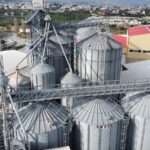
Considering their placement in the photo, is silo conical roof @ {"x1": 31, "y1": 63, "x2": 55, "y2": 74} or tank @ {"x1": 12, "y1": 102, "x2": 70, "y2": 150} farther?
silo conical roof @ {"x1": 31, "y1": 63, "x2": 55, "y2": 74}

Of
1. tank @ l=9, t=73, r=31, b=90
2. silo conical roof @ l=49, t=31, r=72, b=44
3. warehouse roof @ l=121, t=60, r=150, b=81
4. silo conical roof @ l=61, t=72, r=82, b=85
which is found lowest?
warehouse roof @ l=121, t=60, r=150, b=81

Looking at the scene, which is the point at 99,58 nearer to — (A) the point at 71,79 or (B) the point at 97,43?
(B) the point at 97,43

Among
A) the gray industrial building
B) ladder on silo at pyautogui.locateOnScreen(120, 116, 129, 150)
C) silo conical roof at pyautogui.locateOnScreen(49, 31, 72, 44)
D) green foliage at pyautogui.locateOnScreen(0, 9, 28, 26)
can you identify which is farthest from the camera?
green foliage at pyautogui.locateOnScreen(0, 9, 28, 26)

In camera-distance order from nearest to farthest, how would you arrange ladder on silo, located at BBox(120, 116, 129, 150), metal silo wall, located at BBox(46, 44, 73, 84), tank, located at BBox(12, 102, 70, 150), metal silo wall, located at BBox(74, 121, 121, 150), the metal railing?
tank, located at BBox(12, 102, 70, 150) < the metal railing < metal silo wall, located at BBox(74, 121, 121, 150) < ladder on silo, located at BBox(120, 116, 129, 150) < metal silo wall, located at BBox(46, 44, 73, 84)

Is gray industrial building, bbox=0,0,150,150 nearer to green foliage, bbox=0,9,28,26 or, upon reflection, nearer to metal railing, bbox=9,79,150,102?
metal railing, bbox=9,79,150,102

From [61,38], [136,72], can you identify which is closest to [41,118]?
[61,38]

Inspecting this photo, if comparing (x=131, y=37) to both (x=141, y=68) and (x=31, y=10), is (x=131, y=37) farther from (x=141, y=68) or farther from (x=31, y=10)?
(x=31, y=10)

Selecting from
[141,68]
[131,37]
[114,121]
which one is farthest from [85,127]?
[131,37]

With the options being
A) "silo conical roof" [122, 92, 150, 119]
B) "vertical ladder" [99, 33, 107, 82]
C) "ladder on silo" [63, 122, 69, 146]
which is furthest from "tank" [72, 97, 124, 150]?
"vertical ladder" [99, 33, 107, 82]
